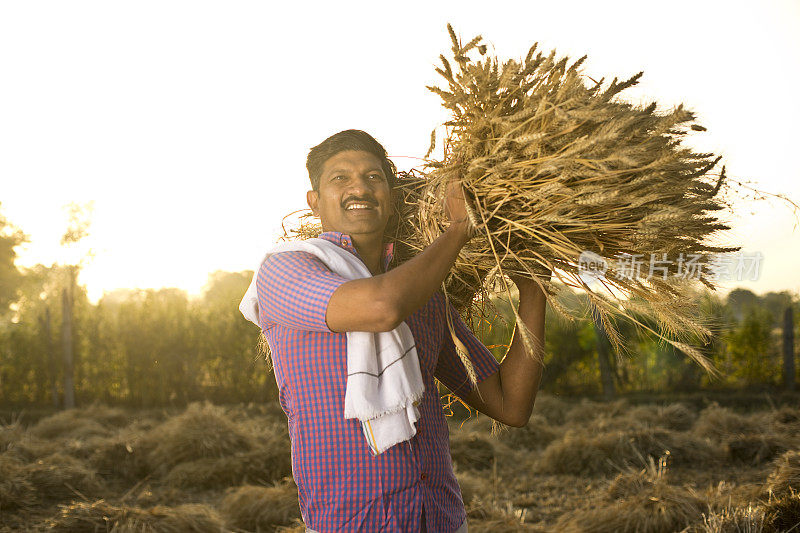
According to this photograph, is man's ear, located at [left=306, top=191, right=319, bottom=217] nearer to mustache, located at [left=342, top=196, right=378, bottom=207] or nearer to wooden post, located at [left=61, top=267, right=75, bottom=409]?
mustache, located at [left=342, top=196, right=378, bottom=207]

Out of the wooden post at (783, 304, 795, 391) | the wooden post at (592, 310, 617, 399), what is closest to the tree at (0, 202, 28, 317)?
the wooden post at (592, 310, 617, 399)

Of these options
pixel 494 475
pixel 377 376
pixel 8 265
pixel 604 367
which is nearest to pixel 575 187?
pixel 377 376

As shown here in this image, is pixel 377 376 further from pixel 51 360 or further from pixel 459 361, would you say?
pixel 51 360

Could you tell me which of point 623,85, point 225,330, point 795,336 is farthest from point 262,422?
point 795,336

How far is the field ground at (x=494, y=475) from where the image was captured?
417cm

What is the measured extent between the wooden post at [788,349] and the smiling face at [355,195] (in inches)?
451

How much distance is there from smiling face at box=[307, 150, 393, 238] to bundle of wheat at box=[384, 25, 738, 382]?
12cm

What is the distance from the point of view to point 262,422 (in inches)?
346

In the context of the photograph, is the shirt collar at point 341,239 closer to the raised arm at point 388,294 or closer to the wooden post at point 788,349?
the raised arm at point 388,294

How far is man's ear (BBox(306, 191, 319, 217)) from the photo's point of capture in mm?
1887

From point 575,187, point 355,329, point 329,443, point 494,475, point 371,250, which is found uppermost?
point 575,187

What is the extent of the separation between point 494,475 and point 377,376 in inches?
197

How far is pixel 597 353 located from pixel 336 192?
11.1 meters

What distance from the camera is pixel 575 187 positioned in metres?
1.46
